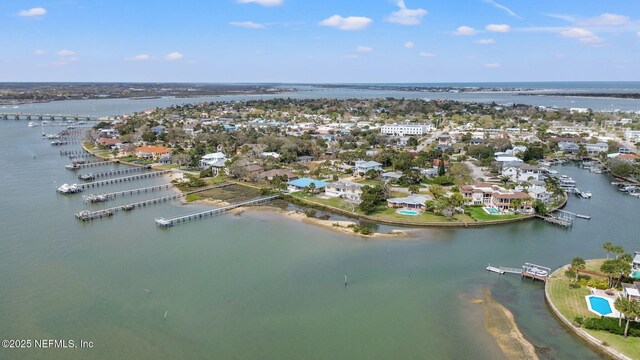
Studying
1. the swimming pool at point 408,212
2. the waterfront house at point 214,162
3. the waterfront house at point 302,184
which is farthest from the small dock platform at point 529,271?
the waterfront house at point 214,162

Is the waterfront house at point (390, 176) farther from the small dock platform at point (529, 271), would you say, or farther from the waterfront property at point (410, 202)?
the small dock platform at point (529, 271)

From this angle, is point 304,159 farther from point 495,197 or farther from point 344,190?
point 495,197

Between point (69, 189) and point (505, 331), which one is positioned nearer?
point (505, 331)

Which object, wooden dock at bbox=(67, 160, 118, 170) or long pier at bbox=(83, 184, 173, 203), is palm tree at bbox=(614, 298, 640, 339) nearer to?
long pier at bbox=(83, 184, 173, 203)

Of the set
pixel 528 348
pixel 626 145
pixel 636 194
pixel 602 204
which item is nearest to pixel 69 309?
pixel 528 348

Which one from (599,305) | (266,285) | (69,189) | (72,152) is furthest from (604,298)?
(72,152)
